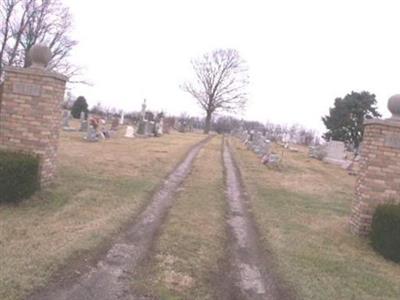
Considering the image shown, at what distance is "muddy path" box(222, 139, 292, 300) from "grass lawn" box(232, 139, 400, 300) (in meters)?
0.19

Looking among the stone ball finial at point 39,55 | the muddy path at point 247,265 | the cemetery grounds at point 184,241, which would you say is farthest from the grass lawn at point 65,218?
the stone ball finial at point 39,55

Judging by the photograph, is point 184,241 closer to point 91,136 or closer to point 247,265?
point 247,265

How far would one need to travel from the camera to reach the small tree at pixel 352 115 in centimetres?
4431

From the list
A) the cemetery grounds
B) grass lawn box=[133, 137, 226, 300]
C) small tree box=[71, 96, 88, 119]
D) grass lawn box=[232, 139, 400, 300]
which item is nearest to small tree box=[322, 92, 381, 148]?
small tree box=[71, 96, 88, 119]

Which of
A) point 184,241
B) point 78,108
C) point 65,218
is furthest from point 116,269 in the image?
point 78,108

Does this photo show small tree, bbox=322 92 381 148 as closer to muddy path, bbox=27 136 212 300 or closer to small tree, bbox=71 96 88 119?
small tree, bbox=71 96 88 119

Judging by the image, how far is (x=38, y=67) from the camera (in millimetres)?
9734

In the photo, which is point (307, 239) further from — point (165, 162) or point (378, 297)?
point (165, 162)

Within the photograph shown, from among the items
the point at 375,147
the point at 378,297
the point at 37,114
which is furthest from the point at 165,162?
the point at 378,297

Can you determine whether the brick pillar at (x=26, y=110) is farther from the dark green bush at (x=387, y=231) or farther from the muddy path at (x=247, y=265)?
the dark green bush at (x=387, y=231)

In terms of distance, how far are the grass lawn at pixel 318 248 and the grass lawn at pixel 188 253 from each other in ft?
2.90

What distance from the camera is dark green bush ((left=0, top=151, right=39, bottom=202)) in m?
8.52

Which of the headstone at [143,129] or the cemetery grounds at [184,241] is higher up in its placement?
the headstone at [143,129]

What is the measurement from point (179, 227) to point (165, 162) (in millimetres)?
9697
